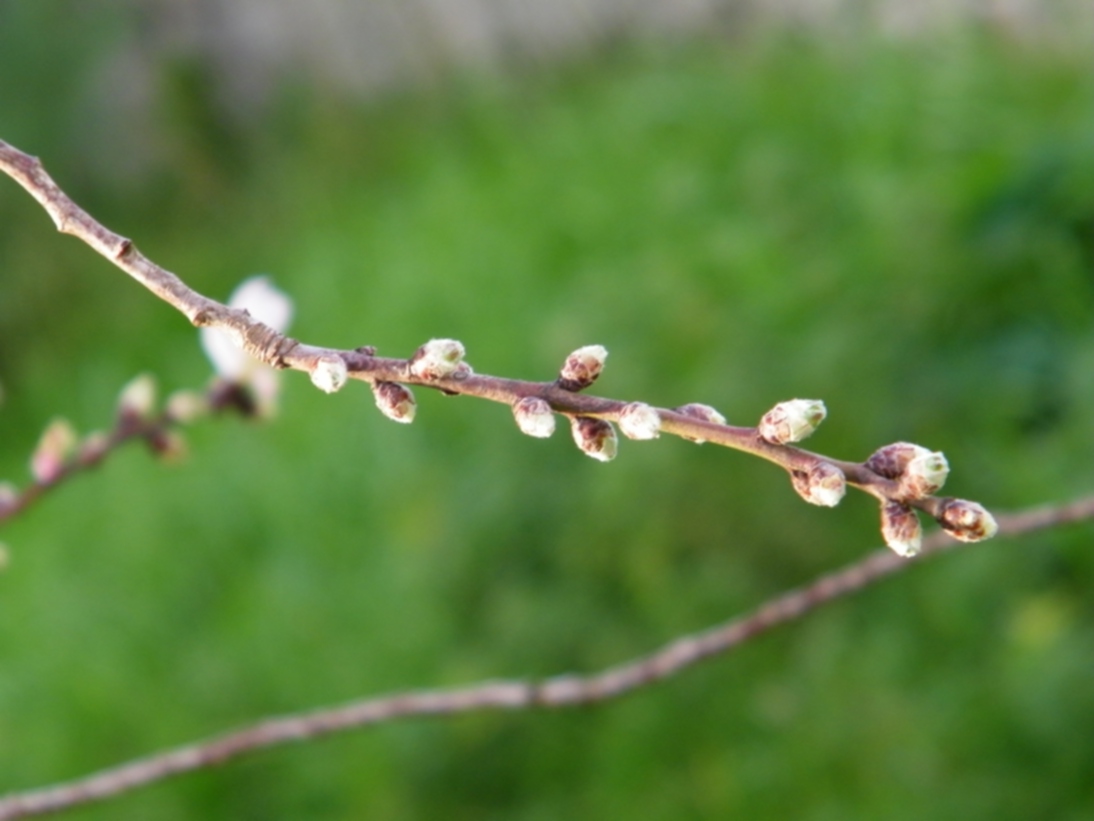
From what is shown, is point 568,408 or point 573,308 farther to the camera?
point 573,308

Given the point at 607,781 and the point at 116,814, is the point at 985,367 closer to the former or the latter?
the point at 607,781

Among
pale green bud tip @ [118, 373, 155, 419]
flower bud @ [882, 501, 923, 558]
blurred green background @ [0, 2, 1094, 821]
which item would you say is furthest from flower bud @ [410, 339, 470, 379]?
blurred green background @ [0, 2, 1094, 821]

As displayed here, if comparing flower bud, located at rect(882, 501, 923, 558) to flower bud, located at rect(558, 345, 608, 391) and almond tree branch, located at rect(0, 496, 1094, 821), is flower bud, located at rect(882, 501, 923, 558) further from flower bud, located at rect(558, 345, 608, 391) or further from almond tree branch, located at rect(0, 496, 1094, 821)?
almond tree branch, located at rect(0, 496, 1094, 821)

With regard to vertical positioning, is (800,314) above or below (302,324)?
below

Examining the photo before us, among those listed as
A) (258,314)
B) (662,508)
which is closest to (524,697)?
(258,314)

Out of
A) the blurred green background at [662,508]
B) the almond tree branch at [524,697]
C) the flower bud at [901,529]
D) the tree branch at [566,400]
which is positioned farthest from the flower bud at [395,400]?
the blurred green background at [662,508]

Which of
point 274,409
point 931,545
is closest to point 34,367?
point 274,409
